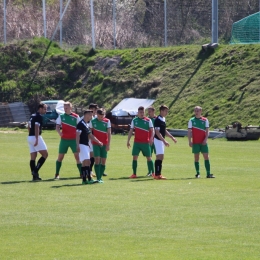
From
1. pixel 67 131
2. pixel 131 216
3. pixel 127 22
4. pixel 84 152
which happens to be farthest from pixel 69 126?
pixel 127 22

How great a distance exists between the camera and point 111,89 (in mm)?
50594

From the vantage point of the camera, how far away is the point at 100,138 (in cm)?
1895

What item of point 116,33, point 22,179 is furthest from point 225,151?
point 116,33

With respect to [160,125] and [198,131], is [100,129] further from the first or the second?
[198,131]

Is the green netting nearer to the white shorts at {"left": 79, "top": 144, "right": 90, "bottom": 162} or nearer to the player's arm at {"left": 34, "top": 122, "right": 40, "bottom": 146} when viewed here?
the player's arm at {"left": 34, "top": 122, "right": 40, "bottom": 146}

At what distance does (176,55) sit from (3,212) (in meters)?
37.6

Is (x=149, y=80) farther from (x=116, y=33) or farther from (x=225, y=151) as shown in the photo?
(x=225, y=151)

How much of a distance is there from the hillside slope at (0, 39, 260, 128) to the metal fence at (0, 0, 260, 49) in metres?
2.19

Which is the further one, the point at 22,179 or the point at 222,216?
the point at 22,179

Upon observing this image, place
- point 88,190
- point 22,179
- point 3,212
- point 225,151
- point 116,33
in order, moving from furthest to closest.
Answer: point 116,33 < point 225,151 < point 22,179 < point 88,190 < point 3,212

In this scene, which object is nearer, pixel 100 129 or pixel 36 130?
pixel 100 129

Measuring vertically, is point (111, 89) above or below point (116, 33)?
below

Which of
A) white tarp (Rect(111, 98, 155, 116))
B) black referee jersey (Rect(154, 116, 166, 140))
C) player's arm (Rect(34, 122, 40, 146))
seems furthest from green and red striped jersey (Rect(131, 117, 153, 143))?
white tarp (Rect(111, 98, 155, 116))

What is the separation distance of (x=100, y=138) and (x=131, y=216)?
6.39m
